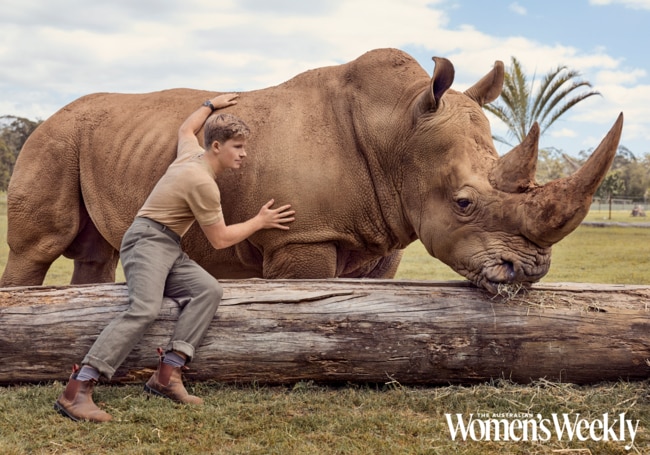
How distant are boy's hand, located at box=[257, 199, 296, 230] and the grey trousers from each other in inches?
23.7

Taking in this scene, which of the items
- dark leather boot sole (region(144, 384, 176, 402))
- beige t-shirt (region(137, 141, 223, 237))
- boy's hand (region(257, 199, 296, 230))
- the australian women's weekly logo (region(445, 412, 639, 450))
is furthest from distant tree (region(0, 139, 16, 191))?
the australian women's weekly logo (region(445, 412, 639, 450))

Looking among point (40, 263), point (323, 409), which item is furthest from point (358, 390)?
point (40, 263)

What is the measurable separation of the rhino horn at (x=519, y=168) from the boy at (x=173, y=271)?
1678 millimetres

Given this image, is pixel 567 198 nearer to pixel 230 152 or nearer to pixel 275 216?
pixel 275 216

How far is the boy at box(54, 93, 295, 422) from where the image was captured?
437cm

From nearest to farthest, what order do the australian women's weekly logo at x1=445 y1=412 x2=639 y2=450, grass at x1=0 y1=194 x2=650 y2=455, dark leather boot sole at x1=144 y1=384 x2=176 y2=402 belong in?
grass at x1=0 y1=194 x2=650 y2=455 → the australian women's weekly logo at x1=445 y1=412 x2=639 y2=450 → dark leather boot sole at x1=144 y1=384 x2=176 y2=402

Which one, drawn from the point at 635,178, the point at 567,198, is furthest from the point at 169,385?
the point at 635,178

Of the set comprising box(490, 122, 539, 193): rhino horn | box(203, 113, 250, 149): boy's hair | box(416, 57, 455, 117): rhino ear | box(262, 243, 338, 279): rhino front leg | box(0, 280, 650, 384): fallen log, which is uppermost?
box(416, 57, 455, 117): rhino ear

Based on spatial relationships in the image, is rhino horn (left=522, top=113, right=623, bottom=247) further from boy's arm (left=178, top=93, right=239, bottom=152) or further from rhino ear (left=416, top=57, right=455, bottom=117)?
boy's arm (left=178, top=93, right=239, bottom=152)

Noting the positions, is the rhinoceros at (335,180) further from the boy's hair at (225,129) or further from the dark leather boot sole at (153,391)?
the dark leather boot sole at (153,391)

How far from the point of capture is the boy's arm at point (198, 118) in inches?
217

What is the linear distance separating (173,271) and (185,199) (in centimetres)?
49

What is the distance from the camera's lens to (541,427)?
4.12 m

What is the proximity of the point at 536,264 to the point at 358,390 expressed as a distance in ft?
4.69
